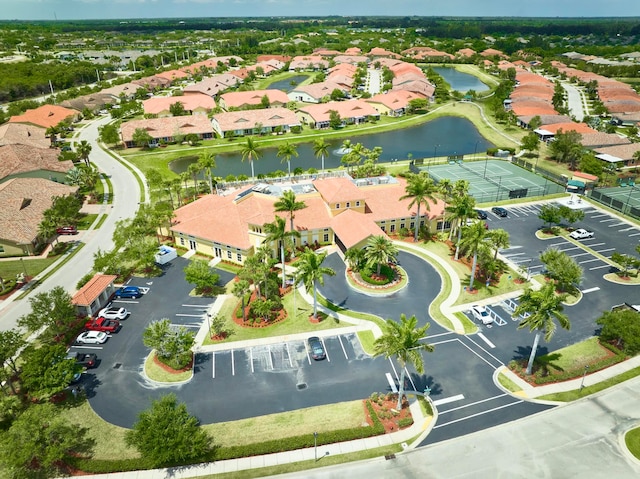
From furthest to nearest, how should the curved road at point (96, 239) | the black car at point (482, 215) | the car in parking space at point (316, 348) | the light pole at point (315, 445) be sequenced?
the black car at point (482, 215)
the curved road at point (96, 239)
the car in parking space at point (316, 348)
the light pole at point (315, 445)

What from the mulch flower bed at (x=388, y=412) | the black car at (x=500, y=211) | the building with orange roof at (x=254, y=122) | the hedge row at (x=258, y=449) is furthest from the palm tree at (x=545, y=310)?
the building with orange roof at (x=254, y=122)

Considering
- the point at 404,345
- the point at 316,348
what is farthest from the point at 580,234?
the point at 316,348

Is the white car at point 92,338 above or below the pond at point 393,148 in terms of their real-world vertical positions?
below

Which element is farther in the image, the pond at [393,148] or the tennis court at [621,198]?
the pond at [393,148]

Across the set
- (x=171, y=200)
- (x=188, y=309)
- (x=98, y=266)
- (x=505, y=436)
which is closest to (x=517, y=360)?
(x=505, y=436)

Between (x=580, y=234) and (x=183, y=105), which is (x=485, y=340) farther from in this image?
(x=183, y=105)

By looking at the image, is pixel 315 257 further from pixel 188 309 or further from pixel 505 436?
pixel 505 436

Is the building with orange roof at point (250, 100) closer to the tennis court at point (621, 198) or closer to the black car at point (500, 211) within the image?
the black car at point (500, 211)
